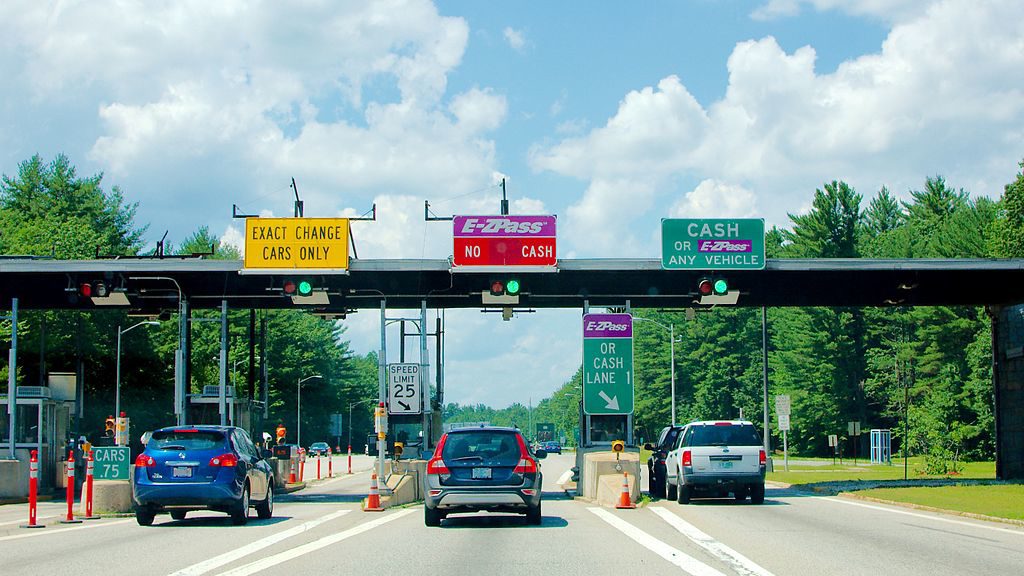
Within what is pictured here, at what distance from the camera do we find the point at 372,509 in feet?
80.9

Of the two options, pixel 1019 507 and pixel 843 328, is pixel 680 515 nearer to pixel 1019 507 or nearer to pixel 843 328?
pixel 1019 507

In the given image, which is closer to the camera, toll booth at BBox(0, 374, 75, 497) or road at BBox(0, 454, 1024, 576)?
road at BBox(0, 454, 1024, 576)

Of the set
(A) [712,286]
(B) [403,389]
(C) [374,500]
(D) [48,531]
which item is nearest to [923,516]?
(A) [712,286]

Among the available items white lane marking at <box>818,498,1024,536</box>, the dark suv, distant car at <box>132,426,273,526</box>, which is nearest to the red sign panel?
the dark suv

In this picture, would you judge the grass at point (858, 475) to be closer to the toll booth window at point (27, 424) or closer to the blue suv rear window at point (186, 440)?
the blue suv rear window at point (186, 440)

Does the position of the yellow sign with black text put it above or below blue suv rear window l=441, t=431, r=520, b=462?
above

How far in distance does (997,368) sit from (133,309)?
2507 centimetres

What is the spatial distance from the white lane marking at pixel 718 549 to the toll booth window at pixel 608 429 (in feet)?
35.7

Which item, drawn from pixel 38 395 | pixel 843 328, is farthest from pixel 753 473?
pixel 843 328

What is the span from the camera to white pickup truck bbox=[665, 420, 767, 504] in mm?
25672

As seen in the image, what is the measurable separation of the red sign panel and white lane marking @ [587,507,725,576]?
31.4 feet

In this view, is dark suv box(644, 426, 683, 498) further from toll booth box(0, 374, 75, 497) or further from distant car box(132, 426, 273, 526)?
toll booth box(0, 374, 75, 497)

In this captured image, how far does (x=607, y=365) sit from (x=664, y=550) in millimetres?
16940

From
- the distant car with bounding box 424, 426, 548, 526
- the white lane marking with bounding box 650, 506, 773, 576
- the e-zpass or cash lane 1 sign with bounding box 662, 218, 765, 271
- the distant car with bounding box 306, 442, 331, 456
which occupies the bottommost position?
the distant car with bounding box 306, 442, 331, 456
